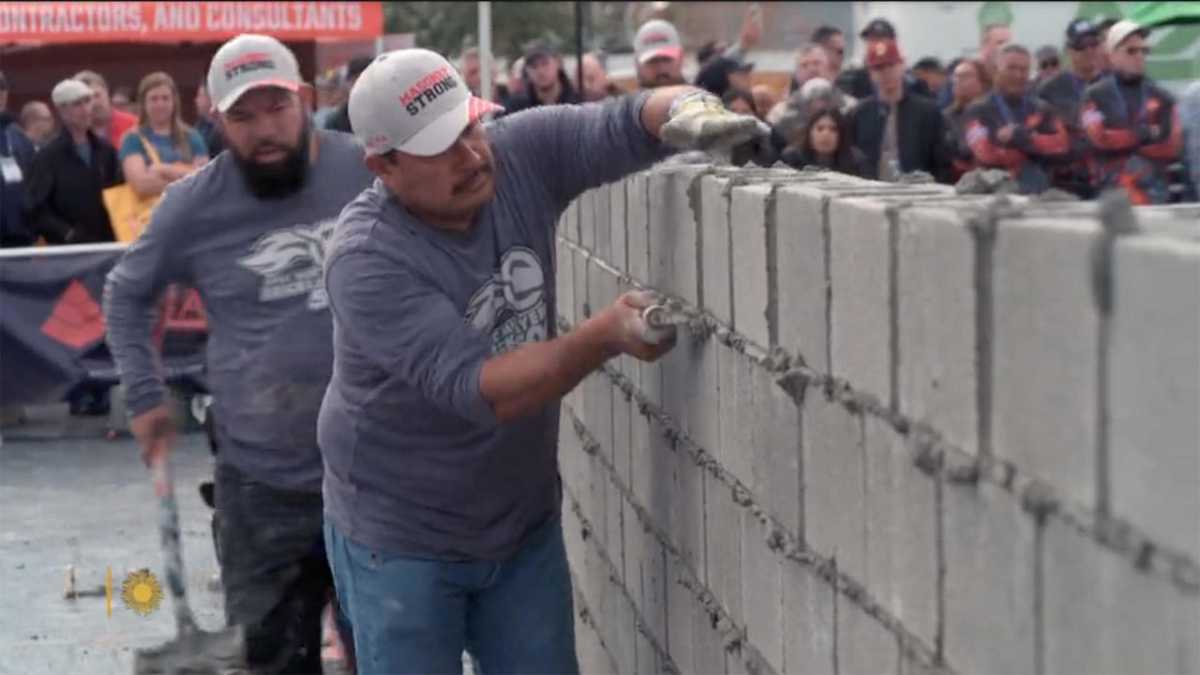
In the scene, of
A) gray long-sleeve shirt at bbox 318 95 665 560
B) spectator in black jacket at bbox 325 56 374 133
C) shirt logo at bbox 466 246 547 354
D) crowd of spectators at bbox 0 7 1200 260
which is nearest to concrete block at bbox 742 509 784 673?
gray long-sleeve shirt at bbox 318 95 665 560

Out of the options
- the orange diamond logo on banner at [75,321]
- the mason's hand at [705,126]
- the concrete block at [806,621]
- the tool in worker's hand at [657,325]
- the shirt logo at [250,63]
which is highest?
the shirt logo at [250,63]

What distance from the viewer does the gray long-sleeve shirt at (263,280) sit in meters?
5.75

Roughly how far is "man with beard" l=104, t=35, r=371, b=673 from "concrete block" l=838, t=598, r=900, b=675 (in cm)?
244

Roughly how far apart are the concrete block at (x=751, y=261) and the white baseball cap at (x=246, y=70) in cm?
182

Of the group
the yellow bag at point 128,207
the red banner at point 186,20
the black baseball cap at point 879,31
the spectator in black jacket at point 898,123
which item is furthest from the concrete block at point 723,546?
the red banner at point 186,20

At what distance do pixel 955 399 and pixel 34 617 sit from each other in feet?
19.6

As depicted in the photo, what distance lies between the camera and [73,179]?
14297mm

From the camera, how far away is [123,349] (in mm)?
5953

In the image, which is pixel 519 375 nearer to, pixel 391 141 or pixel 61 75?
pixel 391 141

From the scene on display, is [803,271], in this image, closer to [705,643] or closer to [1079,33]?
[705,643]

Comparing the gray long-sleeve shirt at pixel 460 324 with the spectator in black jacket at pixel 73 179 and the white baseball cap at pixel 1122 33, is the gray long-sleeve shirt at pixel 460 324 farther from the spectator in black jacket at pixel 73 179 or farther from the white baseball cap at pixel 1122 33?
the spectator in black jacket at pixel 73 179

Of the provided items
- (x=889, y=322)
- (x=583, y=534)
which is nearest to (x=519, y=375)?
(x=889, y=322)

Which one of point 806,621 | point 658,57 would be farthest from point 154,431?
point 658,57

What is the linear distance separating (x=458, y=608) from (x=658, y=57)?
6562mm
